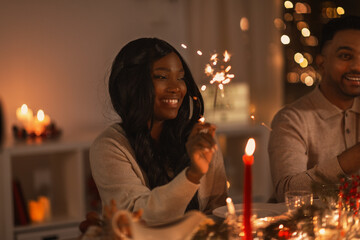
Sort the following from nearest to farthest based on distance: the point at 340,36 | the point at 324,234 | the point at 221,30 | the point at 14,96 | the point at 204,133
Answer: the point at 324,234 → the point at 204,133 → the point at 340,36 → the point at 14,96 → the point at 221,30

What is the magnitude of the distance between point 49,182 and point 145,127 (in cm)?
206

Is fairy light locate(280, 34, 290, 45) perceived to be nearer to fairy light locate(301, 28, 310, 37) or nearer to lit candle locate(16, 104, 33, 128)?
fairy light locate(301, 28, 310, 37)

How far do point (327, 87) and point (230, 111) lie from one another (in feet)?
6.55

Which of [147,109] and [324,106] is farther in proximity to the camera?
[324,106]

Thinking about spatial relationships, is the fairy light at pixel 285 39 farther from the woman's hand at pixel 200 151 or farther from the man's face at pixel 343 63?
the woman's hand at pixel 200 151

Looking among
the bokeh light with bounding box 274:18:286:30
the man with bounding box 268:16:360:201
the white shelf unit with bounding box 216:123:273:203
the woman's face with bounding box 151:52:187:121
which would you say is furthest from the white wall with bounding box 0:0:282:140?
the woman's face with bounding box 151:52:187:121

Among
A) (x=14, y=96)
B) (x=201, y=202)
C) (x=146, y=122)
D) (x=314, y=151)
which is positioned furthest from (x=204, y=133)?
(x=14, y=96)

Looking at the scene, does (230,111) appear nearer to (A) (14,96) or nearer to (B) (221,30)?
(B) (221,30)

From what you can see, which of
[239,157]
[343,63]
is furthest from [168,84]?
[239,157]

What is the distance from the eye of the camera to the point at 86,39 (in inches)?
150

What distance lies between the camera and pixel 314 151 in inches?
88.8

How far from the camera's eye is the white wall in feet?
12.0

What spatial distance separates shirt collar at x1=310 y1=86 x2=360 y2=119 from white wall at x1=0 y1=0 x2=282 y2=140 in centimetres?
146

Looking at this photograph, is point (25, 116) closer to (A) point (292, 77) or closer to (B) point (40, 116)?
(B) point (40, 116)
